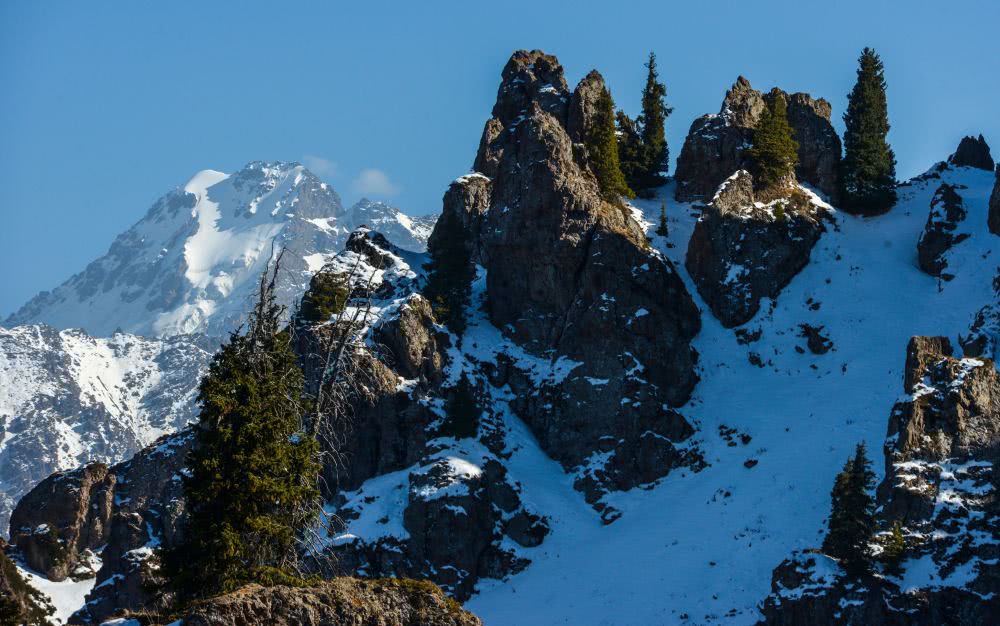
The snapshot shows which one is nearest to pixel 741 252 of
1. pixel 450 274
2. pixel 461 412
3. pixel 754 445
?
pixel 754 445

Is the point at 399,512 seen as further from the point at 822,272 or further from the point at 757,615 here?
the point at 822,272

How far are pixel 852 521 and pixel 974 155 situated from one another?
1973 inches

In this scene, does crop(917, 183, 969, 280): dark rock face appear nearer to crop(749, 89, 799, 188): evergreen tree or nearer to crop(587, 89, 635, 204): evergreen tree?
crop(749, 89, 799, 188): evergreen tree

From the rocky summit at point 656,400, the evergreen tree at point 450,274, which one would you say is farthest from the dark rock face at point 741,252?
the evergreen tree at point 450,274

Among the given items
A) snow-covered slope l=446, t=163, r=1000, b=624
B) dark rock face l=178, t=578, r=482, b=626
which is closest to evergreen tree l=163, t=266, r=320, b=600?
dark rock face l=178, t=578, r=482, b=626

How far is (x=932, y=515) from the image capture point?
55.4 m

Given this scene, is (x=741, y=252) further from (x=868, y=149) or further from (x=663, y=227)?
(x=868, y=149)

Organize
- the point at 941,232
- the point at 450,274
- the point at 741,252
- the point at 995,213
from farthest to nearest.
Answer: the point at 450,274 < the point at 741,252 < the point at 941,232 < the point at 995,213

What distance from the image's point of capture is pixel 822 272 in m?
81.6

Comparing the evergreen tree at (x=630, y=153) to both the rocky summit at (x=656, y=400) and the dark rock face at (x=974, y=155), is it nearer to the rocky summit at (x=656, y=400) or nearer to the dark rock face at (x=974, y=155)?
the rocky summit at (x=656, y=400)

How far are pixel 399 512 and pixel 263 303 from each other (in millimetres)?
36198

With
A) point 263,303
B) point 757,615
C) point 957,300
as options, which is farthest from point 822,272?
point 263,303

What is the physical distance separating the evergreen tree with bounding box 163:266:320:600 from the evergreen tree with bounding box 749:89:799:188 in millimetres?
56491

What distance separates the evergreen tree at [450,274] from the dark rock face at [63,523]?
98.7ft
